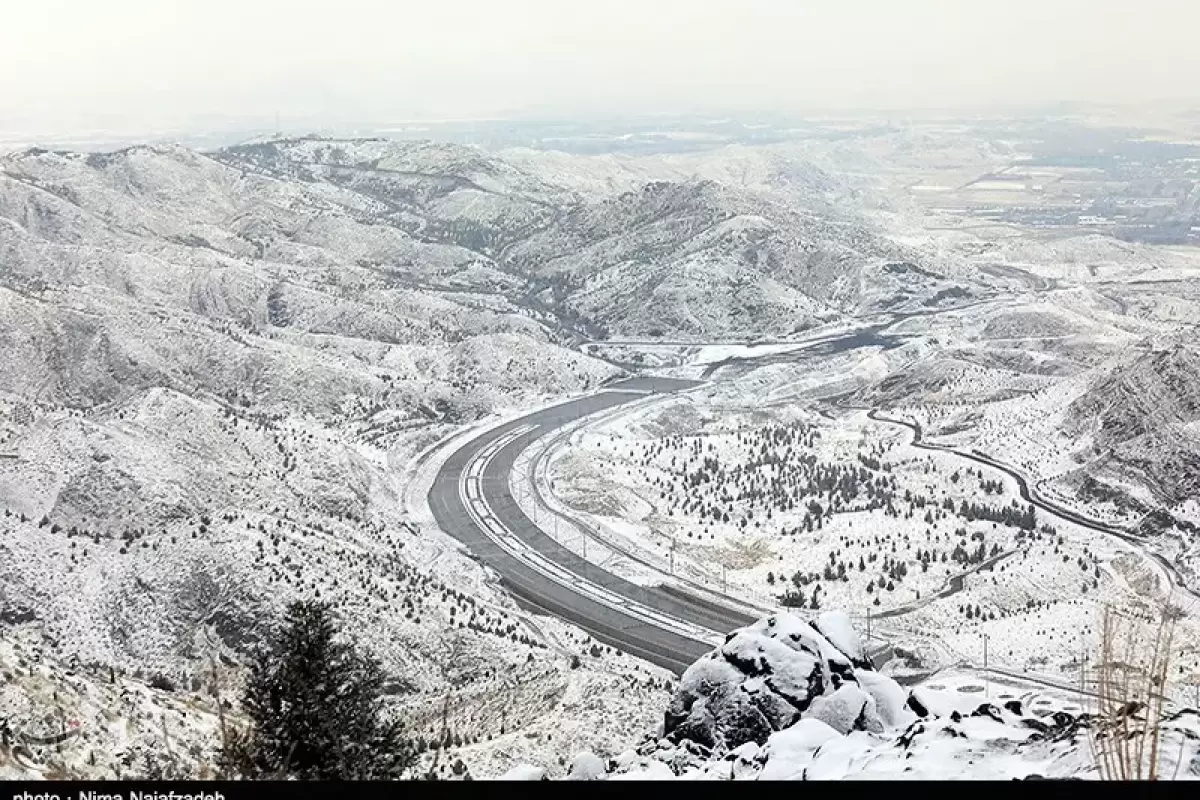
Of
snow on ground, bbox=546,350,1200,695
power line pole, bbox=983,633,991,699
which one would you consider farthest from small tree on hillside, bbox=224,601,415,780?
snow on ground, bbox=546,350,1200,695

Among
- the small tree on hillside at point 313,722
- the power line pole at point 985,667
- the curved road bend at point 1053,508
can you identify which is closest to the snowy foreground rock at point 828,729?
the small tree on hillside at point 313,722

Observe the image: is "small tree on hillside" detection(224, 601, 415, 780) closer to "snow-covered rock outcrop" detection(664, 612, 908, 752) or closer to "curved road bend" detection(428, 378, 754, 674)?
"snow-covered rock outcrop" detection(664, 612, 908, 752)

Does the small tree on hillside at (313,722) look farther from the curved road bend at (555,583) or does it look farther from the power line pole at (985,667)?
the power line pole at (985,667)

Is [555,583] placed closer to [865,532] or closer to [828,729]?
[865,532]
